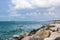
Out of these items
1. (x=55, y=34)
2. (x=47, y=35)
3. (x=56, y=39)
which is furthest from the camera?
(x=47, y=35)

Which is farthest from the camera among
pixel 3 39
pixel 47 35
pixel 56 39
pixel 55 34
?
pixel 3 39

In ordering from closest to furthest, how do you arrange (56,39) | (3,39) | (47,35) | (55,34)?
(56,39) → (55,34) → (47,35) → (3,39)

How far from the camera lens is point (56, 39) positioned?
13.2m

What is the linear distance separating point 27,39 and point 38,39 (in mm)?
688

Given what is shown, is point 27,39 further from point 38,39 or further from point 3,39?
point 3,39

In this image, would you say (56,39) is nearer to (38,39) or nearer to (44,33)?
(38,39)

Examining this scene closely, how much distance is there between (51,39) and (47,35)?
85.3 inches

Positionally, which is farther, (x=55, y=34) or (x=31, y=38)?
(x=55, y=34)

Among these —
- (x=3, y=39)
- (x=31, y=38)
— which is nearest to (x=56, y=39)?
(x=31, y=38)

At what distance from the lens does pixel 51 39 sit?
13664 millimetres

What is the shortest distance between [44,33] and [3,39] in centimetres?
945

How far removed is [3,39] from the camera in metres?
24.4

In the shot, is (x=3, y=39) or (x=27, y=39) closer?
(x=27, y=39)

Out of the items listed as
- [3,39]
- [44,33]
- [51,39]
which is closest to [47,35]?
[44,33]
